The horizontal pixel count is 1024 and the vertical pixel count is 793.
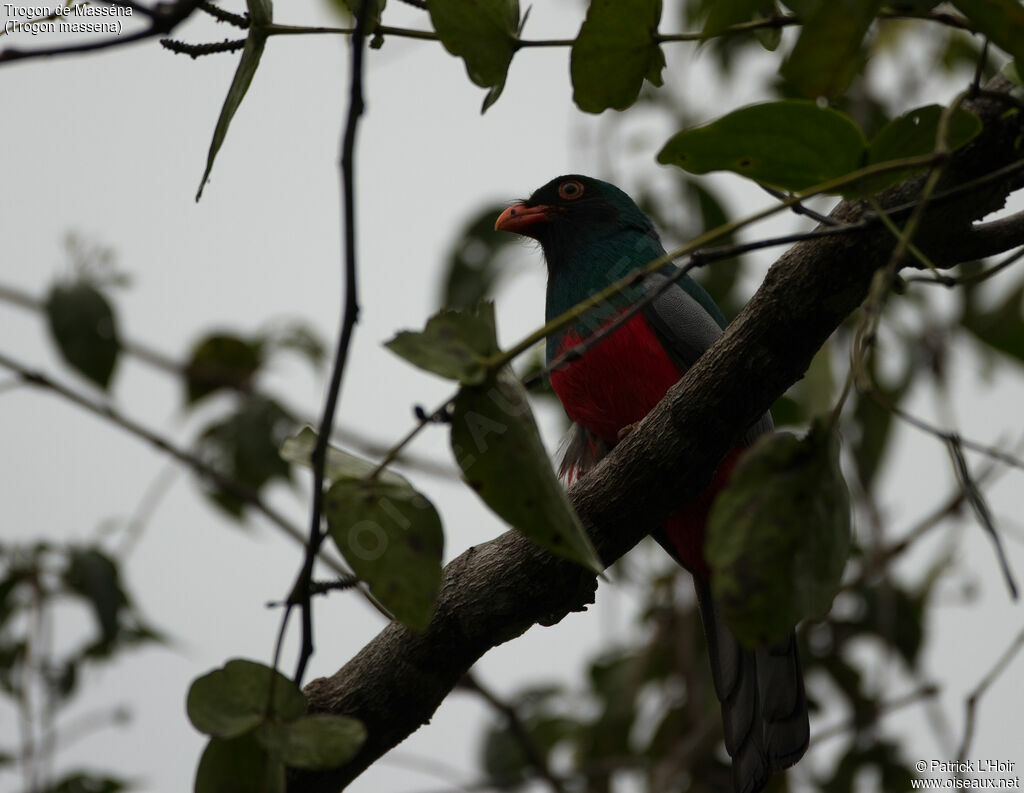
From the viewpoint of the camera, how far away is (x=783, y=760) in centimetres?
332

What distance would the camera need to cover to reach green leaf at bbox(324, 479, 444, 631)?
1434 millimetres

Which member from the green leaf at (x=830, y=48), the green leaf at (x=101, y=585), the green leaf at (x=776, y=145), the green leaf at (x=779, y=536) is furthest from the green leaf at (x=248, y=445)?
the green leaf at (x=779, y=536)

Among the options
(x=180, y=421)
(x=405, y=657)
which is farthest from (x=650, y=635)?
(x=405, y=657)

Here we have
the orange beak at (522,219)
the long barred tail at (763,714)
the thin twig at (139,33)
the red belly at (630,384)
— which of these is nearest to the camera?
the thin twig at (139,33)

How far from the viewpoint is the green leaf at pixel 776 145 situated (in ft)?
5.38

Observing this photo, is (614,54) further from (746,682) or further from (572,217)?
(572,217)

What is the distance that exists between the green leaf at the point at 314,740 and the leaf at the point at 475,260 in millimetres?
3309

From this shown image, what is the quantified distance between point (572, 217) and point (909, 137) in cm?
277

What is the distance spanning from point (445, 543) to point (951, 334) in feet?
15.5

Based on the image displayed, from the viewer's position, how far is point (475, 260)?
4859 mm

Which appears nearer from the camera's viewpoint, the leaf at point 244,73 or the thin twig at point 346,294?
the thin twig at point 346,294

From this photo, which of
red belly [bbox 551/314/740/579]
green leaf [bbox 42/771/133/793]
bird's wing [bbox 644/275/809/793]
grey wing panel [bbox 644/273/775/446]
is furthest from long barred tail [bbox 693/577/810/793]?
green leaf [bbox 42/771/133/793]

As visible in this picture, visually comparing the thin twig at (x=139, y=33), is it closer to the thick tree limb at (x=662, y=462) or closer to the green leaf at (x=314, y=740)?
the green leaf at (x=314, y=740)

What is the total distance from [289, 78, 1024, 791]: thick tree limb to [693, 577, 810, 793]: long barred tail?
1072mm
